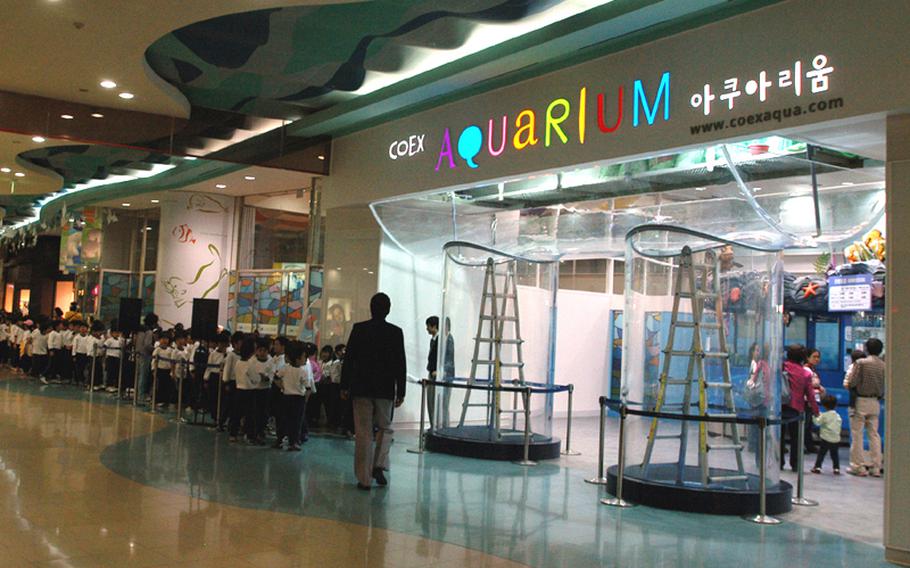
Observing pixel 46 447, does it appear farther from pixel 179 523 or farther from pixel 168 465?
pixel 179 523

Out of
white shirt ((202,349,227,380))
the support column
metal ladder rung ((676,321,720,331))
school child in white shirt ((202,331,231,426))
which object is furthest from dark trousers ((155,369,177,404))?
the support column

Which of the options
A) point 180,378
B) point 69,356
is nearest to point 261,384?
point 180,378

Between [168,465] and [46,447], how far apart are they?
161cm

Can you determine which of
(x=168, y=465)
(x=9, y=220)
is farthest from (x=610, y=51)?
(x=9, y=220)

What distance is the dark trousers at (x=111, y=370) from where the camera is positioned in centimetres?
1511

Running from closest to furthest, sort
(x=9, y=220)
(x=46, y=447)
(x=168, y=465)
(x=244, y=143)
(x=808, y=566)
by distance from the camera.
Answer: (x=808, y=566), (x=168, y=465), (x=46, y=447), (x=244, y=143), (x=9, y=220)

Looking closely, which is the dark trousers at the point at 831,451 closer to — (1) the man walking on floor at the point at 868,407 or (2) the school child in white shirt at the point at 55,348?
(1) the man walking on floor at the point at 868,407

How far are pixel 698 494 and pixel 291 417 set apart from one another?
458cm

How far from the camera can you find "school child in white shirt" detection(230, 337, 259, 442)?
9.43 metres

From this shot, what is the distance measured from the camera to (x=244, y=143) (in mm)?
10906

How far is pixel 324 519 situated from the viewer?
5.84 m

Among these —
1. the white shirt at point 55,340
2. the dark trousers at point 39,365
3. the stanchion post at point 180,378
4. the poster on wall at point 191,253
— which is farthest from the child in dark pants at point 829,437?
the dark trousers at point 39,365

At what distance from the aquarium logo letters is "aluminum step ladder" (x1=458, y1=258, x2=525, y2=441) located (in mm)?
1572

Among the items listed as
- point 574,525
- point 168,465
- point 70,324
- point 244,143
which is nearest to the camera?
point 574,525
